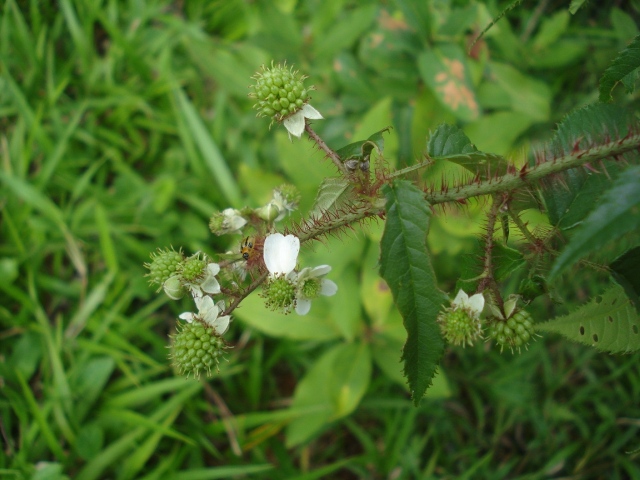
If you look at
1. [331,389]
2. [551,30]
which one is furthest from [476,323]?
[551,30]

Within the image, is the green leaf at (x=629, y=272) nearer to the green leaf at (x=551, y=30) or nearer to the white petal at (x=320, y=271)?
the white petal at (x=320, y=271)

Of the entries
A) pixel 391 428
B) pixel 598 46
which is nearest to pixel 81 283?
pixel 391 428

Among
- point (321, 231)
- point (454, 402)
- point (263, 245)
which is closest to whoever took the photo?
point (321, 231)

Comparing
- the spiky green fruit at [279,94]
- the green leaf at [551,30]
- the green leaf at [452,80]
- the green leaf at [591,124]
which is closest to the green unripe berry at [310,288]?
the spiky green fruit at [279,94]

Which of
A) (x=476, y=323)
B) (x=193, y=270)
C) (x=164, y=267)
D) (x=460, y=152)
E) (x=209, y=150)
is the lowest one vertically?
(x=476, y=323)

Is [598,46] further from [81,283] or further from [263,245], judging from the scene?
[81,283]

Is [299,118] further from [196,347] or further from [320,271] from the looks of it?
[196,347]
